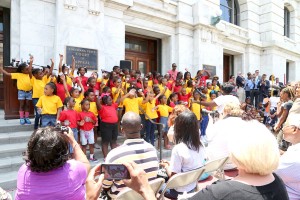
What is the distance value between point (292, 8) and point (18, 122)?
22484 mm

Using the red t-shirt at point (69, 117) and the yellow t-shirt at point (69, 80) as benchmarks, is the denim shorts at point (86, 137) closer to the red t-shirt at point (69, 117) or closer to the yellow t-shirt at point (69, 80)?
the red t-shirt at point (69, 117)

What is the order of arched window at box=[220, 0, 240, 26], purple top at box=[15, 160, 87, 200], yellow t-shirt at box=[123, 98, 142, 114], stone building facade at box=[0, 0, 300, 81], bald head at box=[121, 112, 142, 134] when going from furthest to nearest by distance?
arched window at box=[220, 0, 240, 26]
stone building facade at box=[0, 0, 300, 81]
yellow t-shirt at box=[123, 98, 142, 114]
bald head at box=[121, 112, 142, 134]
purple top at box=[15, 160, 87, 200]

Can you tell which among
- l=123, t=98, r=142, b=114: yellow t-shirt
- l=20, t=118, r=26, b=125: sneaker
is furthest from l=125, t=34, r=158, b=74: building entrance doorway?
l=20, t=118, r=26, b=125: sneaker

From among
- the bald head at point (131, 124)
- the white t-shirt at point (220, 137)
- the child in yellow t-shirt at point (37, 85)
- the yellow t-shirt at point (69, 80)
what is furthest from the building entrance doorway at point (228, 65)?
the bald head at point (131, 124)

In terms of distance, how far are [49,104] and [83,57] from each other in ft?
11.4

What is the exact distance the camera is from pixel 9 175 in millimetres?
4723

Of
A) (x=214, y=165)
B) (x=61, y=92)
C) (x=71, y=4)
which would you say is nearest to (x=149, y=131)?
(x=61, y=92)

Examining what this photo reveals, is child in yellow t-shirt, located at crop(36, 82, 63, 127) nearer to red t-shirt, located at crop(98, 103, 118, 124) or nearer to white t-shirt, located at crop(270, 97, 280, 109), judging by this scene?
red t-shirt, located at crop(98, 103, 118, 124)

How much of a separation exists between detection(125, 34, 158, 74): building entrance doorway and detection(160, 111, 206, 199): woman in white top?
9153mm

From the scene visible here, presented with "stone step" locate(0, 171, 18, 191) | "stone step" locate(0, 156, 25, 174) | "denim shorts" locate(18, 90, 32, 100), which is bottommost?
"stone step" locate(0, 171, 18, 191)

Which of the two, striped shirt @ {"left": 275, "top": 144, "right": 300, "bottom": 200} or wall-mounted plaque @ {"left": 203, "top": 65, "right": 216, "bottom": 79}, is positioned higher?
wall-mounted plaque @ {"left": 203, "top": 65, "right": 216, "bottom": 79}

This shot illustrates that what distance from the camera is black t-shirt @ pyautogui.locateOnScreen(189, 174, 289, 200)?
1.44 meters

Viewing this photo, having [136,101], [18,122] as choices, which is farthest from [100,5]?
[18,122]

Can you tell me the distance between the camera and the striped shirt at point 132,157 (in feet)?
8.71
